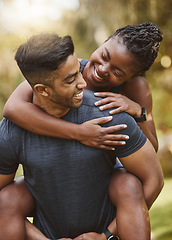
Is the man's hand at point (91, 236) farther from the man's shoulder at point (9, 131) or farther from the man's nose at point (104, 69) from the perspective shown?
the man's nose at point (104, 69)

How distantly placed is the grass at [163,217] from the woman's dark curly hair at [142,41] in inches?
80.9

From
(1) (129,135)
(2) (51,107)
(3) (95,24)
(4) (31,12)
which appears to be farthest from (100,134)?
(4) (31,12)

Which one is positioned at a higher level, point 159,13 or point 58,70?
point 58,70

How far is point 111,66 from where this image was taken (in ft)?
6.40

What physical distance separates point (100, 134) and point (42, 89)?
0.35 m

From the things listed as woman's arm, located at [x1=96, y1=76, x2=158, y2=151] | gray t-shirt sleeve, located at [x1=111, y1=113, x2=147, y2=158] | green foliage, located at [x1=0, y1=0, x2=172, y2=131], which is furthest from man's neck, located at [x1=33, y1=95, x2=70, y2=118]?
green foliage, located at [x1=0, y1=0, x2=172, y2=131]

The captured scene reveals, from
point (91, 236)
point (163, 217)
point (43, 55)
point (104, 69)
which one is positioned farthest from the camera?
point (163, 217)

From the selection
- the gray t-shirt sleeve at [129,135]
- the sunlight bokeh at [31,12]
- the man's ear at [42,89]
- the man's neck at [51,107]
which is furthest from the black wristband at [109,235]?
the sunlight bokeh at [31,12]

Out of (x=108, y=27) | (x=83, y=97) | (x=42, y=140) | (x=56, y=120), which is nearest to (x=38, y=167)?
(x=42, y=140)

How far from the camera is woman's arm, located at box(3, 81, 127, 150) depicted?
5.51ft

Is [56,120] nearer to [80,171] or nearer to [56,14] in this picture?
[80,171]

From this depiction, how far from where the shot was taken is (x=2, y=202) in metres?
1.79

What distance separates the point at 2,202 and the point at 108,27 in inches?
136

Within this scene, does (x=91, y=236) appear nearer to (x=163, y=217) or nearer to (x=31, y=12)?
(x=163, y=217)
